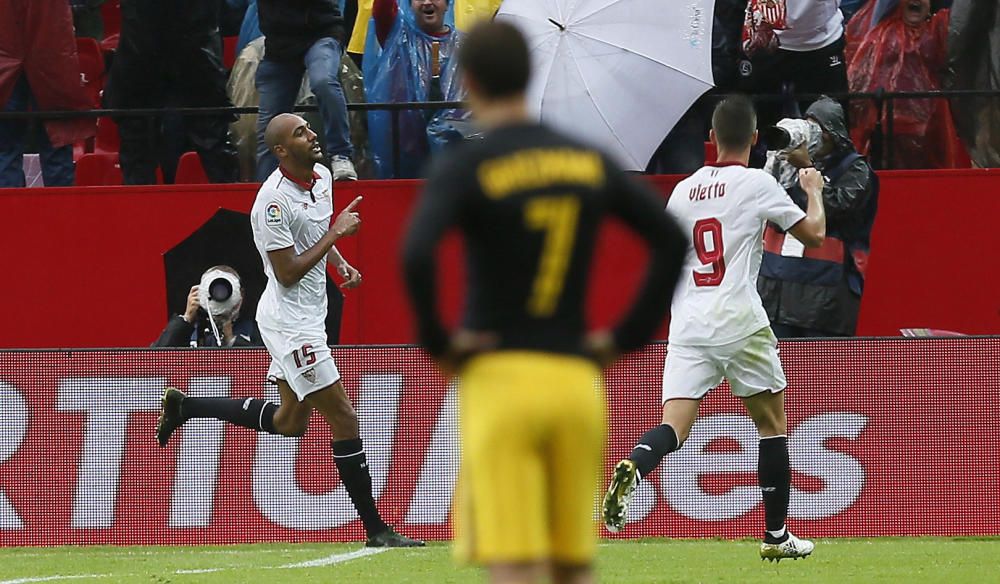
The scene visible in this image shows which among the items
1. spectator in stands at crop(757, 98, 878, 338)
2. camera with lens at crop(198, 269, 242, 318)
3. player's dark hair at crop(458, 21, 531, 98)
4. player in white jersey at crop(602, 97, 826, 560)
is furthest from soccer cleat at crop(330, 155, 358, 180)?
player's dark hair at crop(458, 21, 531, 98)

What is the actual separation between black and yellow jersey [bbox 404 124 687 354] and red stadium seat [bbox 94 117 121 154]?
10.0 metres

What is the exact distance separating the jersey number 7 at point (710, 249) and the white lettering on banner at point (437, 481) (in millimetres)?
2443

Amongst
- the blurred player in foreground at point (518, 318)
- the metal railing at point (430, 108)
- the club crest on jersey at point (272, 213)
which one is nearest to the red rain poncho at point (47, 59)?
the metal railing at point (430, 108)

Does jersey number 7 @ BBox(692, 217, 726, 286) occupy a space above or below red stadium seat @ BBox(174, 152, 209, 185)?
above

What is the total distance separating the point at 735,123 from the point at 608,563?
2317 millimetres

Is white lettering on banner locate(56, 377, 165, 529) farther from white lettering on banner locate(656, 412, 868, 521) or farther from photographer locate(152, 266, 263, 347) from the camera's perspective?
white lettering on banner locate(656, 412, 868, 521)

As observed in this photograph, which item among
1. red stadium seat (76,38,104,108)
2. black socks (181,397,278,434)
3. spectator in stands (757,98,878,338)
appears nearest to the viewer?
black socks (181,397,278,434)

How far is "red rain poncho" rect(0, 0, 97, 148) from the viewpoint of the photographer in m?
13.1

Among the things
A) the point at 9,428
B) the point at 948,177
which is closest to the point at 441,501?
the point at 9,428

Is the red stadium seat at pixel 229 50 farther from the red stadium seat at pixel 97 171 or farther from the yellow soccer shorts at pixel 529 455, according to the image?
the yellow soccer shorts at pixel 529 455

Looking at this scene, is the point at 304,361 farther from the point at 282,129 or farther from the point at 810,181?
the point at 810,181

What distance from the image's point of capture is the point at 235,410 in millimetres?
10789

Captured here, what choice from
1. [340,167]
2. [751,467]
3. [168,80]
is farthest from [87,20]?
[751,467]

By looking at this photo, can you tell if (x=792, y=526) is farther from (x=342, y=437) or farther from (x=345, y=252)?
(x=345, y=252)
